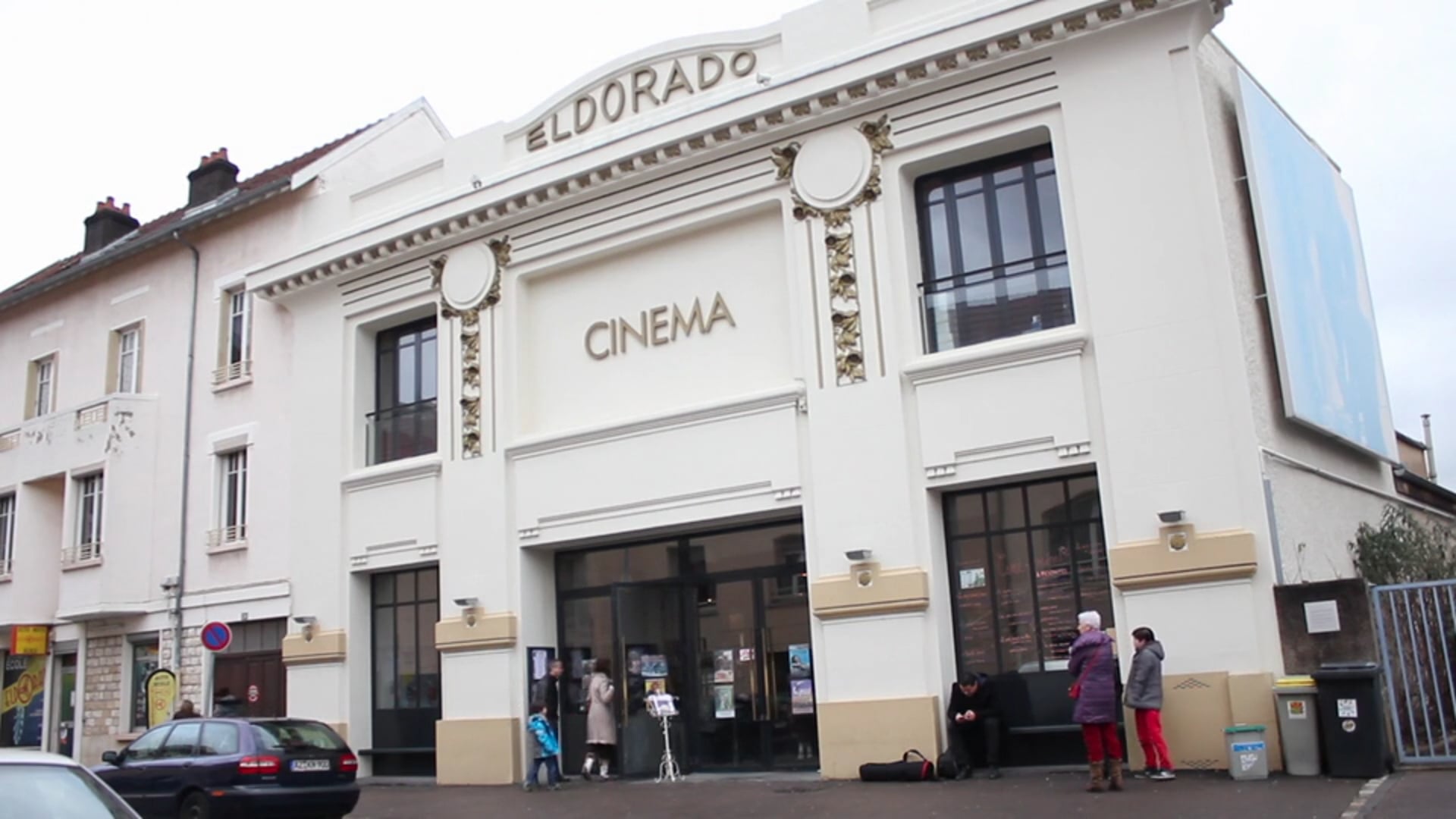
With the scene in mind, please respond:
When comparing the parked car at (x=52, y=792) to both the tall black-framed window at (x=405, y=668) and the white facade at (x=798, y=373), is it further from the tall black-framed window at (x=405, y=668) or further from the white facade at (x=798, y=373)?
the tall black-framed window at (x=405, y=668)

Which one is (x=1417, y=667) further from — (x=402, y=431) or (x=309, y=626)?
(x=309, y=626)

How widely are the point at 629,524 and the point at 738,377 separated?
7.98 ft

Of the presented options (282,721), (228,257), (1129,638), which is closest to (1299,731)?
(1129,638)

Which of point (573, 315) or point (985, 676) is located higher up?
point (573, 315)

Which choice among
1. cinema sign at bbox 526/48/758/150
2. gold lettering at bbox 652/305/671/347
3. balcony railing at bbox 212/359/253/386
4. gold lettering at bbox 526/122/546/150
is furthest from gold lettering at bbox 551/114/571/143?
balcony railing at bbox 212/359/253/386

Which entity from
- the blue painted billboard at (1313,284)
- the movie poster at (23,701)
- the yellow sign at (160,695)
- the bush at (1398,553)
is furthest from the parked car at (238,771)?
the movie poster at (23,701)

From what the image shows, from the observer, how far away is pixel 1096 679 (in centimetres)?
1251

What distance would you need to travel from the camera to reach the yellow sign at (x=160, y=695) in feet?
64.4

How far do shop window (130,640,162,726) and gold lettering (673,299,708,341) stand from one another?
11974 millimetres

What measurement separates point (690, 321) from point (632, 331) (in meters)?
1.01

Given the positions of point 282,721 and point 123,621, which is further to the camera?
point 123,621

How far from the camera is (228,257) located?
23859 millimetres

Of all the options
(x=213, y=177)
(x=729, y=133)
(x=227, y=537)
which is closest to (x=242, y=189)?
(x=213, y=177)

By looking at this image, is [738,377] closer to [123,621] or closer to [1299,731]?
[1299,731]
